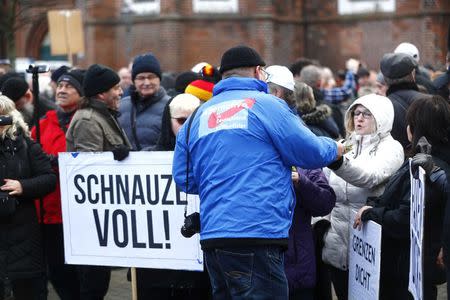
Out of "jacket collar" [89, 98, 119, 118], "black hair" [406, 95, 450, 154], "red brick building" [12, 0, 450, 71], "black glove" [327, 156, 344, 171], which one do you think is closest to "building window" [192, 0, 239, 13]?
"red brick building" [12, 0, 450, 71]

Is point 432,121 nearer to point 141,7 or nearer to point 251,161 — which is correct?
point 251,161

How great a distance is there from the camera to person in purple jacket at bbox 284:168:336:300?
5980 millimetres

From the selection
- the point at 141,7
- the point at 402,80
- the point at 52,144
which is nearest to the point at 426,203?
the point at 402,80

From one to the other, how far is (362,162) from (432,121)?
2.05ft

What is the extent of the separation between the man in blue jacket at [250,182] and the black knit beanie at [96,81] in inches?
106

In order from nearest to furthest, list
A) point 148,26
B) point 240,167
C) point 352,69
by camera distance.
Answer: point 240,167, point 352,69, point 148,26

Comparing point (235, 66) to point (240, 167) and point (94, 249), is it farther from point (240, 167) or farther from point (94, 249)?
point (94, 249)

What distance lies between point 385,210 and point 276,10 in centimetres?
2341

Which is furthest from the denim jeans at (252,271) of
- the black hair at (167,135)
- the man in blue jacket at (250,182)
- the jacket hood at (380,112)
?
the black hair at (167,135)

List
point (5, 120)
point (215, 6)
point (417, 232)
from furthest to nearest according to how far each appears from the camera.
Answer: point (215, 6)
point (5, 120)
point (417, 232)

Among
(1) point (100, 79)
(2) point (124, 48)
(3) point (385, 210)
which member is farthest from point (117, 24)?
(3) point (385, 210)

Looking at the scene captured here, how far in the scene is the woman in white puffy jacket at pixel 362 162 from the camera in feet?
20.9

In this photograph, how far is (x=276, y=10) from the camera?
1139 inches

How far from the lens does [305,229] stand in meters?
6.17
